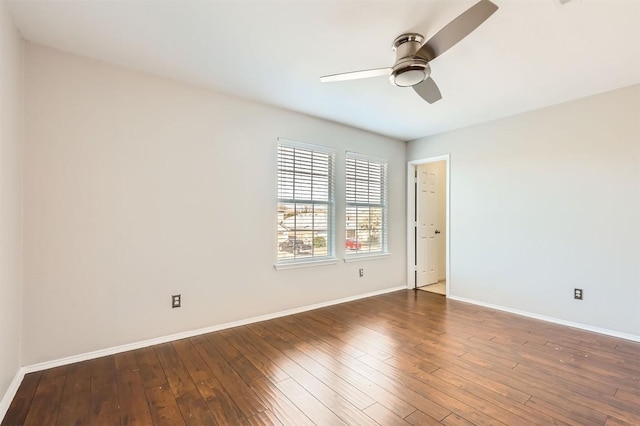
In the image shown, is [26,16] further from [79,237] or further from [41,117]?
[79,237]

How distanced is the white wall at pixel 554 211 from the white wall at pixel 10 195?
470 centimetres

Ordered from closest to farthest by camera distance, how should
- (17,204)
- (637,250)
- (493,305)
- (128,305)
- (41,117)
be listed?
(17,204), (41,117), (128,305), (637,250), (493,305)

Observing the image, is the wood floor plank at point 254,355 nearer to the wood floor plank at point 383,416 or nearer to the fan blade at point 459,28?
the wood floor plank at point 383,416

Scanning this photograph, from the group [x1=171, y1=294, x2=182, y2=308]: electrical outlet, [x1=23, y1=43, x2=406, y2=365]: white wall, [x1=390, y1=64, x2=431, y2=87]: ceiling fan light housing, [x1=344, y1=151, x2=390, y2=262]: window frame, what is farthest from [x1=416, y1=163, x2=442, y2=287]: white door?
[x1=171, y1=294, x2=182, y2=308]: electrical outlet

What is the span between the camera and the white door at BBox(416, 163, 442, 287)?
16.1 feet

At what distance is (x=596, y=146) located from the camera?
10.1 feet

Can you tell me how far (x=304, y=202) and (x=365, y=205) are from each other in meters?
1.15

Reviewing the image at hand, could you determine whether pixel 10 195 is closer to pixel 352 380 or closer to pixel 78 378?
pixel 78 378

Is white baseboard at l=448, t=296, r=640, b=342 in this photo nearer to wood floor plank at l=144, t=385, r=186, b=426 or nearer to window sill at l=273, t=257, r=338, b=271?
window sill at l=273, t=257, r=338, b=271

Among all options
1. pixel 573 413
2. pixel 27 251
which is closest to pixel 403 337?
pixel 573 413

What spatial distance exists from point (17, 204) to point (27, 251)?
0.37 m

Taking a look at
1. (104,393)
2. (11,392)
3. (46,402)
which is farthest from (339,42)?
(11,392)

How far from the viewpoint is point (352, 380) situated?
2.08 meters

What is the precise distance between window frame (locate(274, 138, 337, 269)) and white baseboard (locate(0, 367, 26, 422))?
7.16 ft
